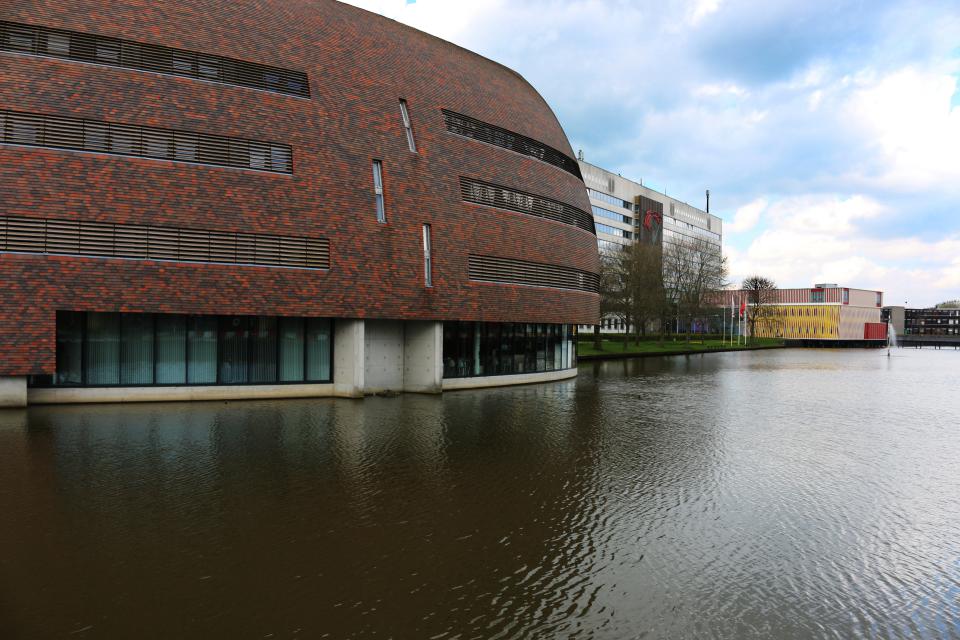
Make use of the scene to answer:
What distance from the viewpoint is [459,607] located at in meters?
6.25

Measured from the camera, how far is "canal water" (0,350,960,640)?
19.9 ft

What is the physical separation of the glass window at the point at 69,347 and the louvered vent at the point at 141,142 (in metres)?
5.77

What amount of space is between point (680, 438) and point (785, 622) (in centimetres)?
1034

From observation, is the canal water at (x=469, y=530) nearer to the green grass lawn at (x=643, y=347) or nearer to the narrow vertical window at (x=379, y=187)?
the narrow vertical window at (x=379, y=187)

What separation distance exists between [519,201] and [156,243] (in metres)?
16.6

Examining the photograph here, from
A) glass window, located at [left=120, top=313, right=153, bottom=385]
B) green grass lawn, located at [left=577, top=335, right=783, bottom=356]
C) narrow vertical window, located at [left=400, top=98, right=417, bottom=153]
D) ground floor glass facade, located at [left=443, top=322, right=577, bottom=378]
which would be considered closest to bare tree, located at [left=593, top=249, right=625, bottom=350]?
green grass lawn, located at [left=577, top=335, right=783, bottom=356]

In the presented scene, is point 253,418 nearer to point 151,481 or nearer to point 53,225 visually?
point 151,481

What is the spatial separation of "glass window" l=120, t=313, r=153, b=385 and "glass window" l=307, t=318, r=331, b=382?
18.5 ft

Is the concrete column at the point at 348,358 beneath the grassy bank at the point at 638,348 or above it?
above

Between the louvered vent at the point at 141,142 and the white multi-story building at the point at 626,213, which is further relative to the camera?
the white multi-story building at the point at 626,213

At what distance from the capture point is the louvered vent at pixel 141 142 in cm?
1927

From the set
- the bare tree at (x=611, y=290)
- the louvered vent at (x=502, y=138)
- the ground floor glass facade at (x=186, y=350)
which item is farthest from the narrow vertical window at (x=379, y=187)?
the bare tree at (x=611, y=290)

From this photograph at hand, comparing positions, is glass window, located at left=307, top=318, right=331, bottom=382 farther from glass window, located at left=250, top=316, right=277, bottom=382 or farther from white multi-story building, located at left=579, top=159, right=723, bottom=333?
white multi-story building, located at left=579, top=159, right=723, bottom=333

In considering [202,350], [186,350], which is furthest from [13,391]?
[202,350]
